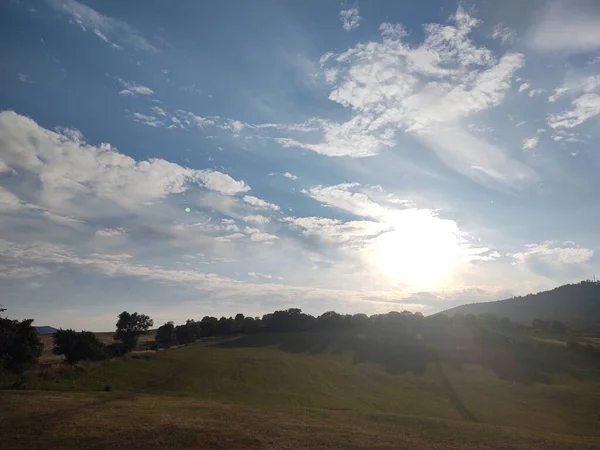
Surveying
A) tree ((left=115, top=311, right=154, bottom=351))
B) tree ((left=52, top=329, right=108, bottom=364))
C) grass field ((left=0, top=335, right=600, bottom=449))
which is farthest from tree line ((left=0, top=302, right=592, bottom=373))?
grass field ((left=0, top=335, right=600, bottom=449))

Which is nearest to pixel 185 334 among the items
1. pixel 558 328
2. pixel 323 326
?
pixel 323 326

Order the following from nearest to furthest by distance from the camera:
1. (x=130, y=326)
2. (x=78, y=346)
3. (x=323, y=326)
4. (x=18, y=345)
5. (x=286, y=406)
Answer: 1. (x=286, y=406)
2. (x=18, y=345)
3. (x=78, y=346)
4. (x=130, y=326)
5. (x=323, y=326)

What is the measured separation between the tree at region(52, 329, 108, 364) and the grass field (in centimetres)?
1102

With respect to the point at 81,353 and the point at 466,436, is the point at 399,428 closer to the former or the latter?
the point at 466,436

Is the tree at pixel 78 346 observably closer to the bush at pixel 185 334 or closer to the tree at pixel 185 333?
the tree at pixel 185 333

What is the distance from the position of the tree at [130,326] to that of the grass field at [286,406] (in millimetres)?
54053

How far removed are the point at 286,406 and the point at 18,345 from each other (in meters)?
47.9

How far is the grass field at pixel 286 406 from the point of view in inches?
1277

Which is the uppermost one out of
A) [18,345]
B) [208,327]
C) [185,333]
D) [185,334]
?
[208,327]

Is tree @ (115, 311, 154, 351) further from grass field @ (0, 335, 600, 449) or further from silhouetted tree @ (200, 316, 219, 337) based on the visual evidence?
grass field @ (0, 335, 600, 449)

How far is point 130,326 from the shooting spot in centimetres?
15800

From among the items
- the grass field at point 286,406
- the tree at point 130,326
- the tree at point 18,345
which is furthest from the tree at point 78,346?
the tree at point 130,326

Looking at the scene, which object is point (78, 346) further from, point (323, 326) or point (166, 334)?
point (323, 326)

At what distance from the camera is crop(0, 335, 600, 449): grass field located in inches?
1277
